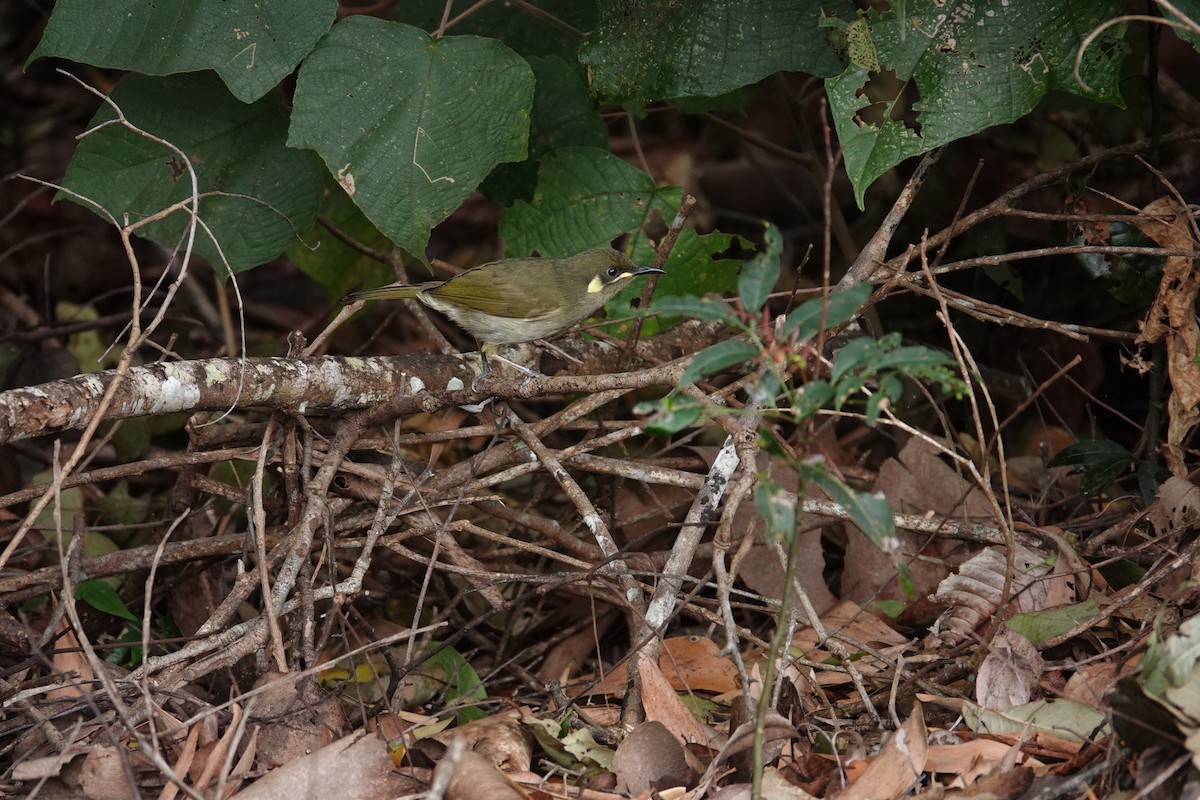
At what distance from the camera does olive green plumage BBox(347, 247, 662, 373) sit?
4500 mm

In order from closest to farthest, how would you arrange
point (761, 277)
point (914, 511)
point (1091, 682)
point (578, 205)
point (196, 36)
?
point (761, 277)
point (1091, 682)
point (196, 36)
point (914, 511)
point (578, 205)

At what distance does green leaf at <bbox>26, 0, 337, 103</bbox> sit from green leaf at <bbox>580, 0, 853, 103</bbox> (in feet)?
2.96

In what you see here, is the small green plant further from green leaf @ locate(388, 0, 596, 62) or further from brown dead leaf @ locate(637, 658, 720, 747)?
green leaf @ locate(388, 0, 596, 62)

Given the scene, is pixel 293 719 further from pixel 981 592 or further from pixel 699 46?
pixel 699 46

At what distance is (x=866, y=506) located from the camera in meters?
2.05

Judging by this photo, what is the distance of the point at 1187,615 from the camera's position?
3.00m

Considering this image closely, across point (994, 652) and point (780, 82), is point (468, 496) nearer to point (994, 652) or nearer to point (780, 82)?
point (994, 652)

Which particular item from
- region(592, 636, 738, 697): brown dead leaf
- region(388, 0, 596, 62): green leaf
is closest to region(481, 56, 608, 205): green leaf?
region(388, 0, 596, 62): green leaf

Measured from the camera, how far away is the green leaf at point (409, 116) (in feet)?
11.6

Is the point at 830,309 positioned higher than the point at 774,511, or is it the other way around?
the point at 830,309

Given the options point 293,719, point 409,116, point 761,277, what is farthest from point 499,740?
point 409,116

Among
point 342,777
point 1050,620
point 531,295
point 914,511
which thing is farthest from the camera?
point 531,295

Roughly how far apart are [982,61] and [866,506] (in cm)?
192

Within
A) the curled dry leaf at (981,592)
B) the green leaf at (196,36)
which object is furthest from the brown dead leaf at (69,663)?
the curled dry leaf at (981,592)
